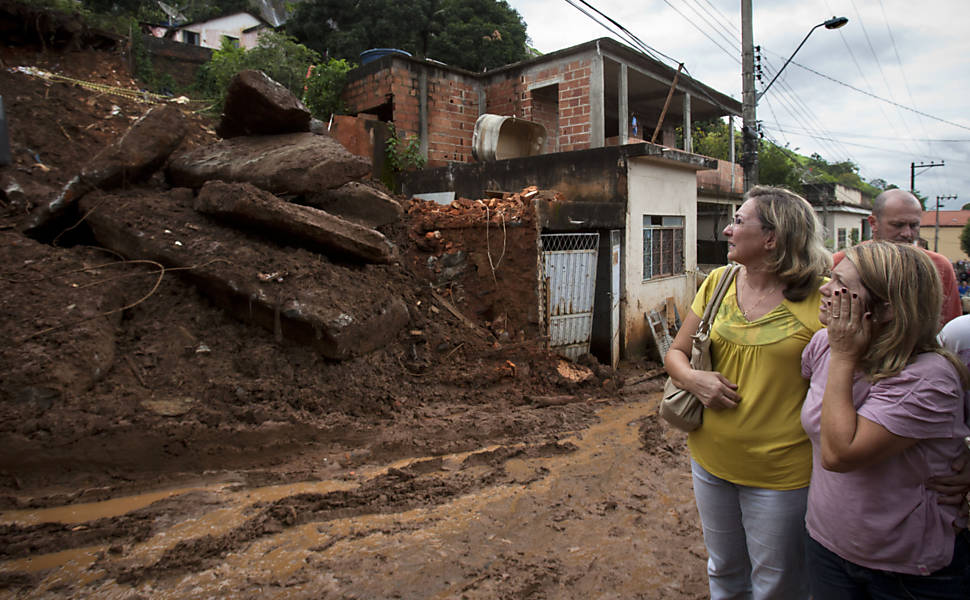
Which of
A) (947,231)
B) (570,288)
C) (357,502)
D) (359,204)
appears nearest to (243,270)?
(359,204)

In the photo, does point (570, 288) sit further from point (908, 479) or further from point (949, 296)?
point (908, 479)

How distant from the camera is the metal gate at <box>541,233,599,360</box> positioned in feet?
24.1

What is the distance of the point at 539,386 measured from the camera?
261 inches

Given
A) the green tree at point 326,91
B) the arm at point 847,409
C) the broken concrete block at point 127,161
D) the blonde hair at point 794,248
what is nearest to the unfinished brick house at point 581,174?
the green tree at point 326,91

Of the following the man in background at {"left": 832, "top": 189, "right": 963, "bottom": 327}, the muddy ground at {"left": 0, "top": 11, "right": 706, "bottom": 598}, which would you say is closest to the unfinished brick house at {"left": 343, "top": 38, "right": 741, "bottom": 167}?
the muddy ground at {"left": 0, "top": 11, "right": 706, "bottom": 598}

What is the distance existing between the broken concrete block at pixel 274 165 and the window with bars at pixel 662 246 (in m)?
4.93

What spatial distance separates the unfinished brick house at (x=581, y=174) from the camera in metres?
7.77

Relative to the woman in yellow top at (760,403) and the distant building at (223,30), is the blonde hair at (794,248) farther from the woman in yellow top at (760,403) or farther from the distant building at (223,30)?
the distant building at (223,30)

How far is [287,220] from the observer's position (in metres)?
5.50

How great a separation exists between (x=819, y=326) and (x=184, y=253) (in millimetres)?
5199

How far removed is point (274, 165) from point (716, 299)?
17.2ft

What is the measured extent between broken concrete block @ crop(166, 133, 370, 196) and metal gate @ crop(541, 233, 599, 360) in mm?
2712

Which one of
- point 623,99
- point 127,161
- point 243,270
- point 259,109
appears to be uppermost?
point 623,99

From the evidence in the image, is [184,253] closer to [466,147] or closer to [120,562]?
[120,562]
